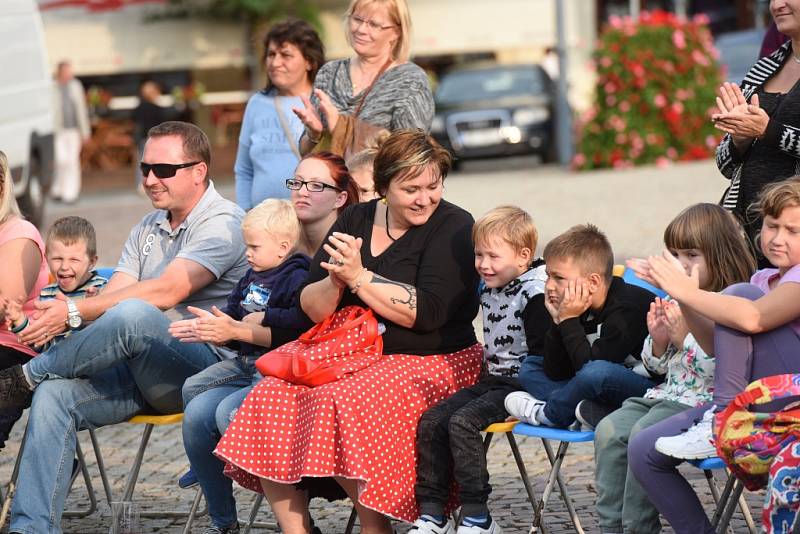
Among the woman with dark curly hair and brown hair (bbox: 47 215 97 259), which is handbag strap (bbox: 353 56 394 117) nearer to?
the woman with dark curly hair

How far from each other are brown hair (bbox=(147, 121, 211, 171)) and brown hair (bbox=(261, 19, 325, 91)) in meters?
1.05

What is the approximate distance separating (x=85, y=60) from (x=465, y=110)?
37.6 feet

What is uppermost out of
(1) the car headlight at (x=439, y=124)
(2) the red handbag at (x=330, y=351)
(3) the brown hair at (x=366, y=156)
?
(3) the brown hair at (x=366, y=156)

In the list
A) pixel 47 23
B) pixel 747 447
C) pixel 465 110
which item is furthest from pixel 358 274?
pixel 47 23

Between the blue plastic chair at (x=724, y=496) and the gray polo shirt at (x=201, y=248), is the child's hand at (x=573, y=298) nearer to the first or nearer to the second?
the blue plastic chair at (x=724, y=496)

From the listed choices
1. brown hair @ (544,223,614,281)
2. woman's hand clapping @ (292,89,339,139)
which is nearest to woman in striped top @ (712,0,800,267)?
brown hair @ (544,223,614,281)

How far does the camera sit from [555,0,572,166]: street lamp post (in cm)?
2056

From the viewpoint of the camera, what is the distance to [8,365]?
220 inches

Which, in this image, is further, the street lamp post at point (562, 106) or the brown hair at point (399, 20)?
the street lamp post at point (562, 106)

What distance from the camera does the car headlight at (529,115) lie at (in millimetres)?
20766

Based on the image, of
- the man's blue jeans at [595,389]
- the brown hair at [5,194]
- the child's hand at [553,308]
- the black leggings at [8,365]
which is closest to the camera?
the man's blue jeans at [595,389]

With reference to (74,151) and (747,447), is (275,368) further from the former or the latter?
(74,151)

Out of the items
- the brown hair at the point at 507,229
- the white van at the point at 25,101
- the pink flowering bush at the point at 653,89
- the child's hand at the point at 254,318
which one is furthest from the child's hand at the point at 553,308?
the pink flowering bush at the point at 653,89

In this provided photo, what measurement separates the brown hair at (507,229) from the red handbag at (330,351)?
493mm
